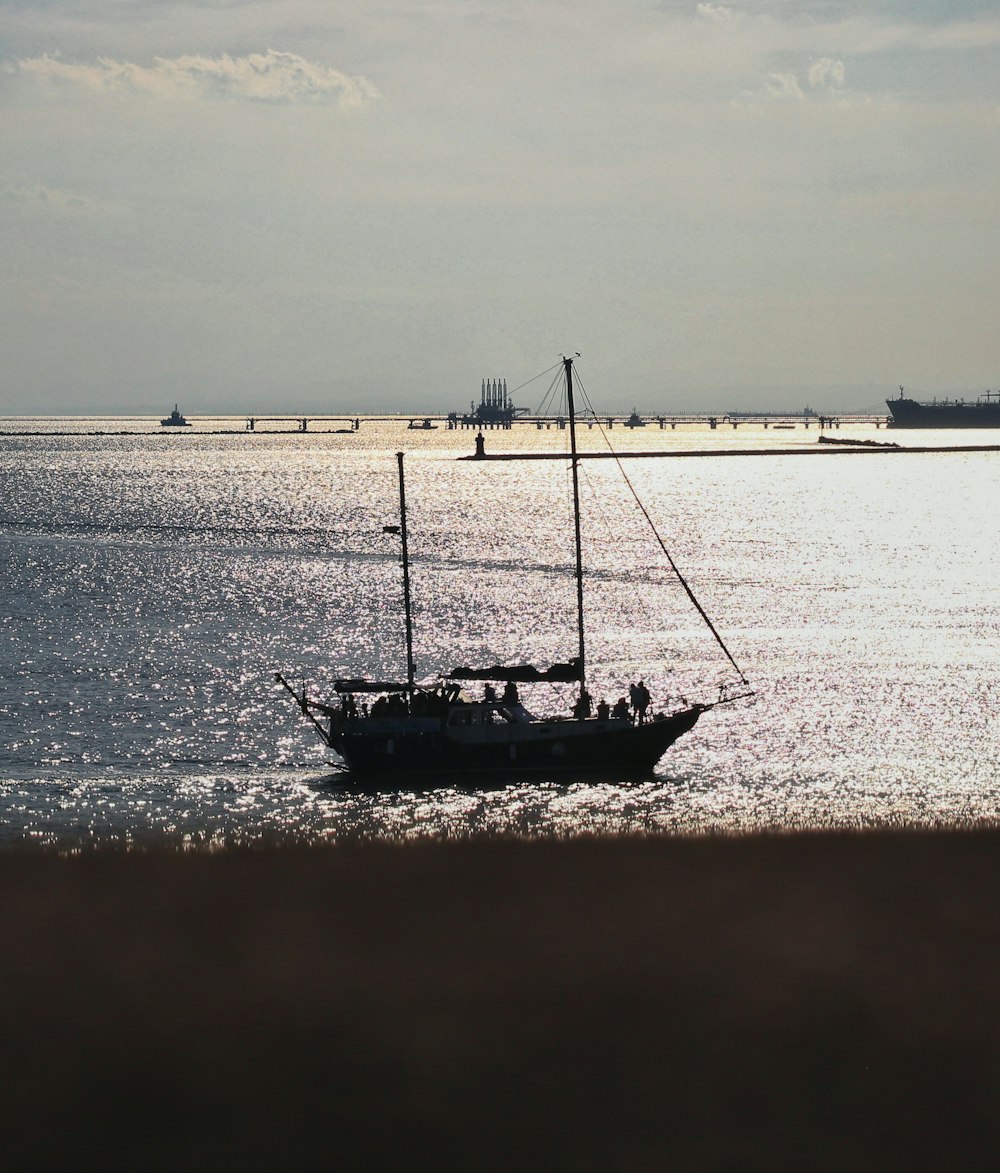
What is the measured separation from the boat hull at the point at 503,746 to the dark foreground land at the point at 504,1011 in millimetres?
11396

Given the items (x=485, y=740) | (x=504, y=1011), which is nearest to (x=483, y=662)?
(x=485, y=740)

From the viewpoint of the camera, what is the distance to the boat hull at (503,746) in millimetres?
46438

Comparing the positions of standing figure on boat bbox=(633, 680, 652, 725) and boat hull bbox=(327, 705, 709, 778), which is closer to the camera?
boat hull bbox=(327, 705, 709, 778)

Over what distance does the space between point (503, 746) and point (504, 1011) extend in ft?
70.0

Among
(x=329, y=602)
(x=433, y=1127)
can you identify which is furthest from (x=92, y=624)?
(x=433, y=1127)

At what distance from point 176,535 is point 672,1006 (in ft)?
392

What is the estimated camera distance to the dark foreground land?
21.5 m

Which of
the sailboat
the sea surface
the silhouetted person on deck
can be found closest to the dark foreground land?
the sea surface

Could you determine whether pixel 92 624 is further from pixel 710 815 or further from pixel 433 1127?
pixel 433 1127

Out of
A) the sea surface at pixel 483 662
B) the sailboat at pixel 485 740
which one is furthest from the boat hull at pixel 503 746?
the sea surface at pixel 483 662

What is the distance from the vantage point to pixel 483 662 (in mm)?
67562

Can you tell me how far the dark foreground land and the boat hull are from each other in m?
11.4

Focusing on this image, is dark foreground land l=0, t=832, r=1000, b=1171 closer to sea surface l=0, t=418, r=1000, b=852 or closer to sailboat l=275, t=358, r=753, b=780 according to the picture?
sea surface l=0, t=418, r=1000, b=852

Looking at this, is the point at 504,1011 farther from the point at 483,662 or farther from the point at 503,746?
the point at 483,662
